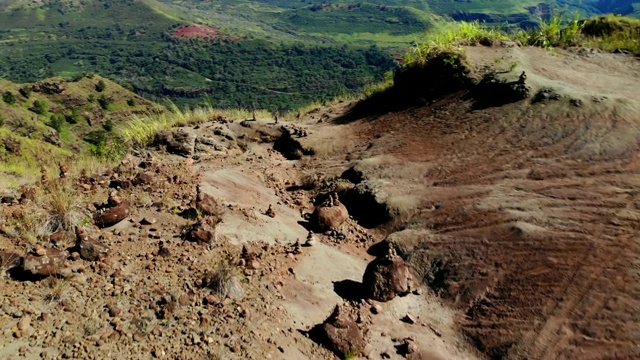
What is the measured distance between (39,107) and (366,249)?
76923 millimetres

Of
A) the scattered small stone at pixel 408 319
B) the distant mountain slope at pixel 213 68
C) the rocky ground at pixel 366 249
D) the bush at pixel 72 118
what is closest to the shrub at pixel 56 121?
the bush at pixel 72 118

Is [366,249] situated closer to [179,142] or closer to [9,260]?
[9,260]

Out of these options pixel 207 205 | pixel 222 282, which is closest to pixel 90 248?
pixel 222 282

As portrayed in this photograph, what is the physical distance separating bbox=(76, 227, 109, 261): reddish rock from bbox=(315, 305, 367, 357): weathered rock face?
258 centimetres

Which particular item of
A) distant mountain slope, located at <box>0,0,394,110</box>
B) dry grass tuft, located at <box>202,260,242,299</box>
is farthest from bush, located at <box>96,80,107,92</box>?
dry grass tuft, located at <box>202,260,242,299</box>

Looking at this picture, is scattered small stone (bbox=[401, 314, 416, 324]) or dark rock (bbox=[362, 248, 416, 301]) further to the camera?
dark rock (bbox=[362, 248, 416, 301])

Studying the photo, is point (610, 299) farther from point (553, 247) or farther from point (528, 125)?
point (528, 125)

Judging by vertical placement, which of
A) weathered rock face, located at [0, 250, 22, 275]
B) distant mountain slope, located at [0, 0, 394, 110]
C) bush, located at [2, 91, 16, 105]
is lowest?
distant mountain slope, located at [0, 0, 394, 110]

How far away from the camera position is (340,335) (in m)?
5.06

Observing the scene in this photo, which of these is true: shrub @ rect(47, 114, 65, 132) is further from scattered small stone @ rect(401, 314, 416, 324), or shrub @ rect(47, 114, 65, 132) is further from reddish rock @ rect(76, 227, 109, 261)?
scattered small stone @ rect(401, 314, 416, 324)

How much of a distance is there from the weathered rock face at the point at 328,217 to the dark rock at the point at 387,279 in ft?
4.97

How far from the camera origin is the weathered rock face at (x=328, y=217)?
7645 millimetres

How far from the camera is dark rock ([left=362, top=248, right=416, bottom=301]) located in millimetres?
6031

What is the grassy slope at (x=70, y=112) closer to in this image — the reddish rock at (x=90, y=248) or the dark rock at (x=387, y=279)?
the reddish rock at (x=90, y=248)
